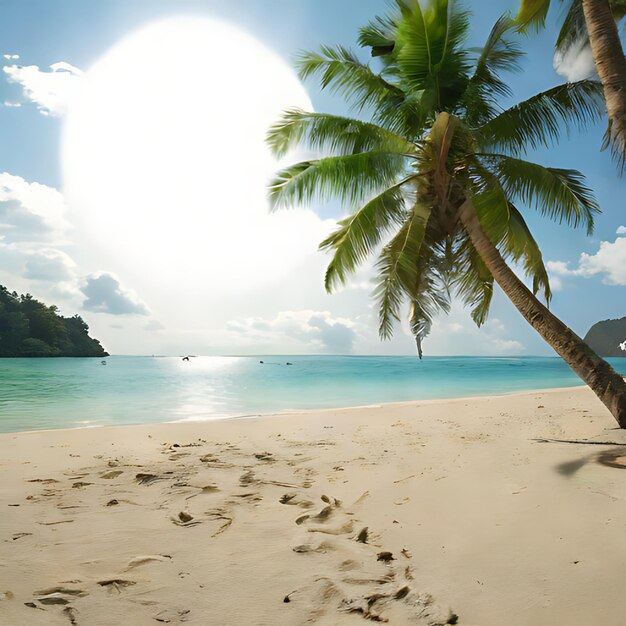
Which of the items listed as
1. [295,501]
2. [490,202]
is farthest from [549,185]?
[295,501]

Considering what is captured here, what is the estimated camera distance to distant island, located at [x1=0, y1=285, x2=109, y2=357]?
5669 cm

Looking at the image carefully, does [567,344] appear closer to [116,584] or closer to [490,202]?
[490,202]

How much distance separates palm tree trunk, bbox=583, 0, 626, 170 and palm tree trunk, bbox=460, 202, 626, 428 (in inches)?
84.5

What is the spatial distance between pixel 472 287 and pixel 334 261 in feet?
11.2

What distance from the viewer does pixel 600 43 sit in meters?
5.14

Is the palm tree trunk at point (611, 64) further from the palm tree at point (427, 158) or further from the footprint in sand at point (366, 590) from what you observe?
the footprint in sand at point (366, 590)

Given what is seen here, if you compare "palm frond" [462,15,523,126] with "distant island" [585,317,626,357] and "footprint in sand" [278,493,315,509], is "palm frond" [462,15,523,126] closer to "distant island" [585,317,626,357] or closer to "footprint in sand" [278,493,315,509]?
"footprint in sand" [278,493,315,509]

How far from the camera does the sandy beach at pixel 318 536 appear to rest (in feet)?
7.00

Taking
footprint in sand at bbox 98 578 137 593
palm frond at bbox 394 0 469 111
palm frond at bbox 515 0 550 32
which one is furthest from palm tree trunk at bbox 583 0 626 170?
footprint in sand at bbox 98 578 137 593

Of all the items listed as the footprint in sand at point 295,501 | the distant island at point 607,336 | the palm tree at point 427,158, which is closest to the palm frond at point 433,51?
the palm tree at point 427,158

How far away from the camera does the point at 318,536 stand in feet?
9.75

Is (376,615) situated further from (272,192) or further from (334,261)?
(272,192)

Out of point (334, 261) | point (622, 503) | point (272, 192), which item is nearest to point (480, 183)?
point (334, 261)

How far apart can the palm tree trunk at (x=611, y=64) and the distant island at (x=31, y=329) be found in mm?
66380
